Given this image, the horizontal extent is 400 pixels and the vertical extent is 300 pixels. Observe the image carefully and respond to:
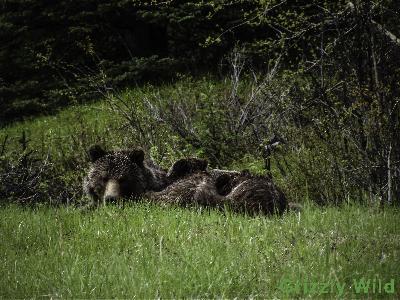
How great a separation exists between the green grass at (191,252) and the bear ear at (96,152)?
1.17 metres

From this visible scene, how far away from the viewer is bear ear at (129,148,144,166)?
24.8 feet

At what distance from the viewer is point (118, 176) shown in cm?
746

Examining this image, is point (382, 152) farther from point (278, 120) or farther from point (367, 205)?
point (278, 120)

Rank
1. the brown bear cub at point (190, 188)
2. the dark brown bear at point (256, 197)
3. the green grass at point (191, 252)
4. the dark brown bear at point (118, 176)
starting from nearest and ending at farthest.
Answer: the green grass at point (191, 252) < the dark brown bear at point (256, 197) < the brown bear cub at point (190, 188) < the dark brown bear at point (118, 176)

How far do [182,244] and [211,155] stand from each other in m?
5.99

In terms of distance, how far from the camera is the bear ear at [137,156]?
24.8ft

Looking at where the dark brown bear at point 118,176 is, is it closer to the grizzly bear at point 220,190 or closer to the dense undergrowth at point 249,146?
the grizzly bear at point 220,190

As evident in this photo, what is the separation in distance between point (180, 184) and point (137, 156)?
2.08 feet

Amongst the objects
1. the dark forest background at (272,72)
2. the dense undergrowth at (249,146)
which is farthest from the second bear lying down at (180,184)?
the dark forest background at (272,72)

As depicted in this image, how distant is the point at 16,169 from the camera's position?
9.57 metres

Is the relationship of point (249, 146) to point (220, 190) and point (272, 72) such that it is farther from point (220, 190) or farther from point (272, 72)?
point (220, 190)

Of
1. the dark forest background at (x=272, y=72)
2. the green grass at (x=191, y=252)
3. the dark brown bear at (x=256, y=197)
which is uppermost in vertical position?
the dark forest background at (x=272, y=72)

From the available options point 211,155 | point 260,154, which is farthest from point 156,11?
point 260,154

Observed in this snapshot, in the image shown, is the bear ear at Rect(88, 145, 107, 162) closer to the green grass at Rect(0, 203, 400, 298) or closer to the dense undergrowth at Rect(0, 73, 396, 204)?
the dense undergrowth at Rect(0, 73, 396, 204)
